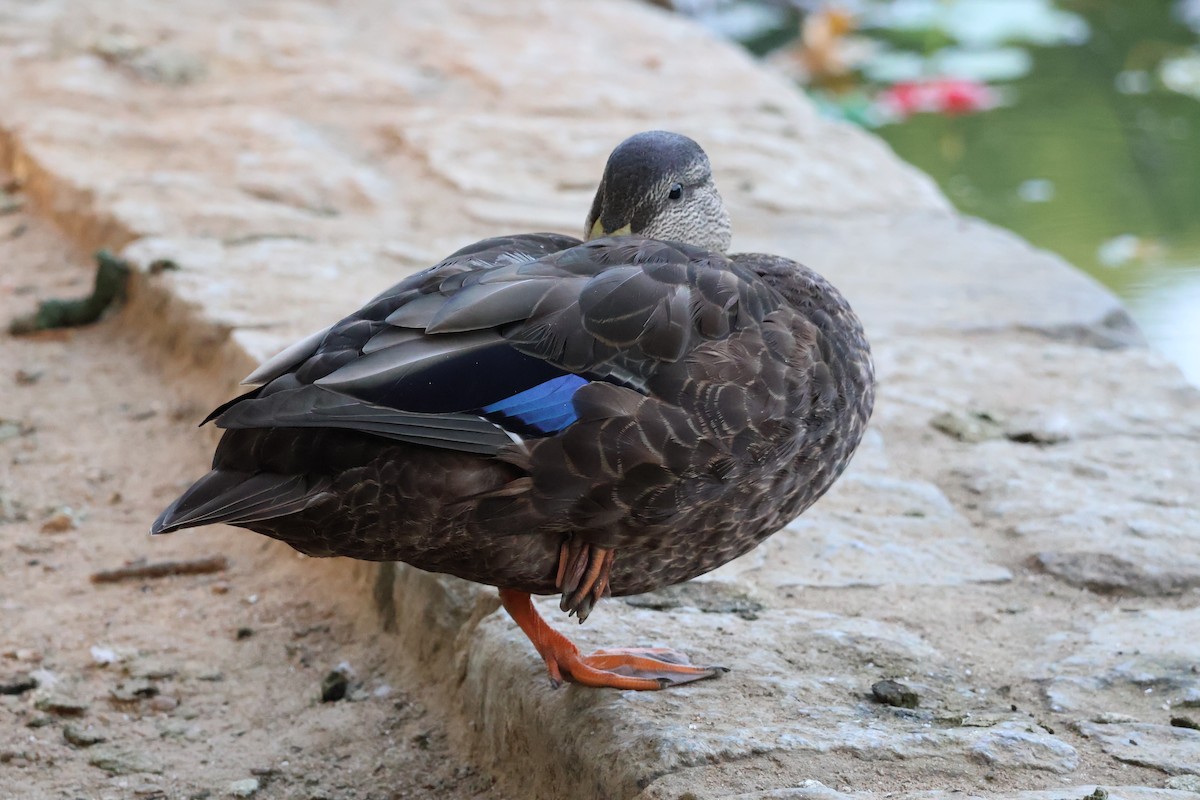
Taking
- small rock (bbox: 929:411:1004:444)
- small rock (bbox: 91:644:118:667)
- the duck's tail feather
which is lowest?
small rock (bbox: 91:644:118:667)

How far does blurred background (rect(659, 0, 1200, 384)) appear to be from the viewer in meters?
5.40

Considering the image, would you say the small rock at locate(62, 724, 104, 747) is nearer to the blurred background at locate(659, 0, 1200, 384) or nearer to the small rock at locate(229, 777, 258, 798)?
the small rock at locate(229, 777, 258, 798)

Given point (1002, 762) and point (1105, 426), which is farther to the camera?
point (1105, 426)

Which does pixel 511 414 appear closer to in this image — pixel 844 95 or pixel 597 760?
pixel 597 760

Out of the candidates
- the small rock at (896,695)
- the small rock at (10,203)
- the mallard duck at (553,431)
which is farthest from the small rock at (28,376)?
the small rock at (896,695)

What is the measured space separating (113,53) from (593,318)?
3955 millimetres

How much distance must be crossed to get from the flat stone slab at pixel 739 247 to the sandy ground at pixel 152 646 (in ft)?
0.37

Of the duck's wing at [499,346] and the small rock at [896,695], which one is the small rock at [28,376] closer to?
the duck's wing at [499,346]

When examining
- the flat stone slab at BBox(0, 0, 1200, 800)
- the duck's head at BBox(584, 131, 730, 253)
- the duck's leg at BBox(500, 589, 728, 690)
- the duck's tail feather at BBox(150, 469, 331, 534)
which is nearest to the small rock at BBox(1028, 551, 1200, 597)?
the flat stone slab at BBox(0, 0, 1200, 800)

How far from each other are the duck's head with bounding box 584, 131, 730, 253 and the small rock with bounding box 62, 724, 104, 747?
1.27 metres

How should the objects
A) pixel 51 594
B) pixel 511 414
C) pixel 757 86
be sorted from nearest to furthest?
1. pixel 511 414
2. pixel 51 594
3. pixel 757 86

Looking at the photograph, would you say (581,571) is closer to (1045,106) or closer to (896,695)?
(896,695)

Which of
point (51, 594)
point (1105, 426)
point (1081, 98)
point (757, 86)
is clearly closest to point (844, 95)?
point (1081, 98)

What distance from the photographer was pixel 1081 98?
695 centimetres
